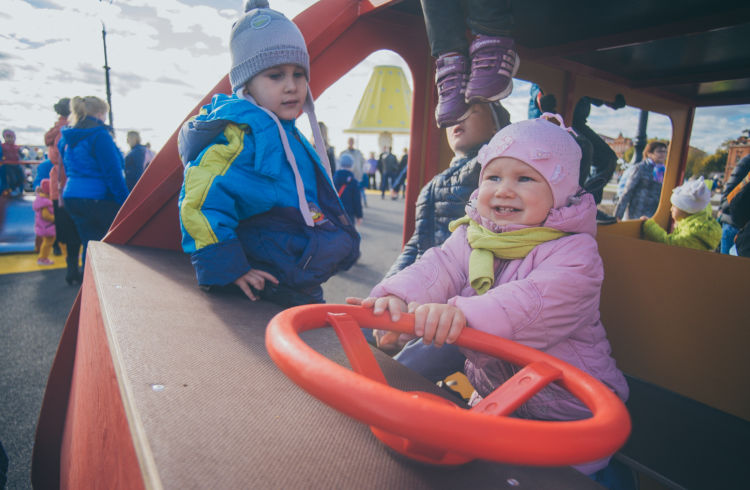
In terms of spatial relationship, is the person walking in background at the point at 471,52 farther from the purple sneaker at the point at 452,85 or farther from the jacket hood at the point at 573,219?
the jacket hood at the point at 573,219

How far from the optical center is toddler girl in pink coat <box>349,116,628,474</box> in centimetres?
93

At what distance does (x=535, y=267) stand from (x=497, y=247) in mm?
106

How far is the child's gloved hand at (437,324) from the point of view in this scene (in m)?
0.78

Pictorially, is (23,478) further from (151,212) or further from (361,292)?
(361,292)

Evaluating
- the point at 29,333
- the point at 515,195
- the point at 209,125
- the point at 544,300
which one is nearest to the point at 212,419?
the point at 544,300

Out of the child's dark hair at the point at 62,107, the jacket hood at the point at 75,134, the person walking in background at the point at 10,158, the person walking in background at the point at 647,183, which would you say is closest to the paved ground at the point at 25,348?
the jacket hood at the point at 75,134

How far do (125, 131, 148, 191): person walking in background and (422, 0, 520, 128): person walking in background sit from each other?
5.99m

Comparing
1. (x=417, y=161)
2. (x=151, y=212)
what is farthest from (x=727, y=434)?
(x=151, y=212)

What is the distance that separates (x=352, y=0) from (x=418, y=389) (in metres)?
2.11

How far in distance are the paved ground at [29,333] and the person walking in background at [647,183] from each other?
3071 millimetres

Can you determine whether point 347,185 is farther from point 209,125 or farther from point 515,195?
point 515,195

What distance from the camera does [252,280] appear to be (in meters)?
1.36

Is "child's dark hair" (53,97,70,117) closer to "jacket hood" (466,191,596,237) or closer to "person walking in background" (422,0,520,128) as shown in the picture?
"person walking in background" (422,0,520,128)

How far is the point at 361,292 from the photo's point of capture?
4.30 m
